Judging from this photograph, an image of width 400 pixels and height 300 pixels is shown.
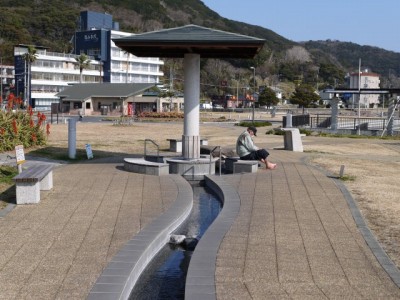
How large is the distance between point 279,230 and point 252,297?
9.63 ft

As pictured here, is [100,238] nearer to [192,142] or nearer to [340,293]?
[340,293]

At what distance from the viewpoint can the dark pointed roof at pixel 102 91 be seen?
7200cm

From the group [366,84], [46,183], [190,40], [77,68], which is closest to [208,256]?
[46,183]

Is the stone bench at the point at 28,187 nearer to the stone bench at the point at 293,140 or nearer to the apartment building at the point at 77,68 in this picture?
the stone bench at the point at 293,140

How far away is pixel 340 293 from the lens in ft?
18.5

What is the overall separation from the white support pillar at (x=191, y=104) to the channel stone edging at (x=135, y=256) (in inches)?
210

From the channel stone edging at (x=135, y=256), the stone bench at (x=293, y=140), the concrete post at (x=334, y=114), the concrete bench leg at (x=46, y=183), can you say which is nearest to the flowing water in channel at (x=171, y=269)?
the channel stone edging at (x=135, y=256)

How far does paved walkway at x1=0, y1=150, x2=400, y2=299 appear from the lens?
Answer: 227 inches

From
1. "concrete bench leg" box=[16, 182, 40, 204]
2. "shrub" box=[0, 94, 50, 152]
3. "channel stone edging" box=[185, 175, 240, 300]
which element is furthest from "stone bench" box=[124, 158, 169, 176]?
"shrub" box=[0, 94, 50, 152]

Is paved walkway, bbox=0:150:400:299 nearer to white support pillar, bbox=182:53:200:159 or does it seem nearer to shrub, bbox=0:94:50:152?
white support pillar, bbox=182:53:200:159

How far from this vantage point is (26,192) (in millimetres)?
9945

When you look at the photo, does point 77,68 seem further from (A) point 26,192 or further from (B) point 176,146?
(A) point 26,192

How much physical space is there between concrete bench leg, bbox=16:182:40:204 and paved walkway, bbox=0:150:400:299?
0.66 ft

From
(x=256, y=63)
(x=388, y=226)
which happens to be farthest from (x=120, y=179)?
(x=256, y=63)
